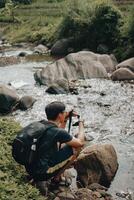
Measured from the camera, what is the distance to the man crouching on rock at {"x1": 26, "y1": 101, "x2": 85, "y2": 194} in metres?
9.85

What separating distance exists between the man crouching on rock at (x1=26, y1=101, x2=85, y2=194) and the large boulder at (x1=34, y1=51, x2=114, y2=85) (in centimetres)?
1637

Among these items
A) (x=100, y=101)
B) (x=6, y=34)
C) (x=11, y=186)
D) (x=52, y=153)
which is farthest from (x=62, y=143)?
(x=6, y=34)

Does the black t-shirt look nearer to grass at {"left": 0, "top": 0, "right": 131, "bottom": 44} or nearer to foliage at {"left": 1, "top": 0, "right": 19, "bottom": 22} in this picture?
grass at {"left": 0, "top": 0, "right": 131, "bottom": 44}

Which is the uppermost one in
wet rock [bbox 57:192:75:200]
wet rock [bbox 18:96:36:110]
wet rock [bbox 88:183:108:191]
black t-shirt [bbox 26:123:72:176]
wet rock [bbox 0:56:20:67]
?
black t-shirt [bbox 26:123:72:176]

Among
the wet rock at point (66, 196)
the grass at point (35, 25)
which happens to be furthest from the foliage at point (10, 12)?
the wet rock at point (66, 196)

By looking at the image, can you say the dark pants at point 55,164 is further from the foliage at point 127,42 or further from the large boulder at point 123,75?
the foliage at point 127,42

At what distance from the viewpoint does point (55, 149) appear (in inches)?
405

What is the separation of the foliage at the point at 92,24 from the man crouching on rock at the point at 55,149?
90.5 ft

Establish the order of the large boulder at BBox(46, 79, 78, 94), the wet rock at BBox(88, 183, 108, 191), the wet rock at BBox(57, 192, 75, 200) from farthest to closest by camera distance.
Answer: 1. the large boulder at BBox(46, 79, 78, 94)
2. the wet rock at BBox(88, 183, 108, 191)
3. the wet rock at BBox(57, 192, 75, 200)

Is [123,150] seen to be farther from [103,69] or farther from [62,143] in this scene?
[103,69]

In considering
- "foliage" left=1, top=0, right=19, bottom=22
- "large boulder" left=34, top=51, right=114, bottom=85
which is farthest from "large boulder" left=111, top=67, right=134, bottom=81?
"foliage" left=1, top=0, right=19, bottom=22

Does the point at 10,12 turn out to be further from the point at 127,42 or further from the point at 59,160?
the point at 59,160

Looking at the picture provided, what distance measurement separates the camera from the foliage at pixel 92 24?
38.3m

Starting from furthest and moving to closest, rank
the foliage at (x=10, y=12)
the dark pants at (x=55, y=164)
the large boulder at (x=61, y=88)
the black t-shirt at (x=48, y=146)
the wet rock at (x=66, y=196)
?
the foliage at (x=10, y=12) → the large boulder at (x=61, y=88) → the wet rock at (x=66, y=196) → the dark pants at (x=55, y=164) → the black t-shirt at (x=48, y=146)
